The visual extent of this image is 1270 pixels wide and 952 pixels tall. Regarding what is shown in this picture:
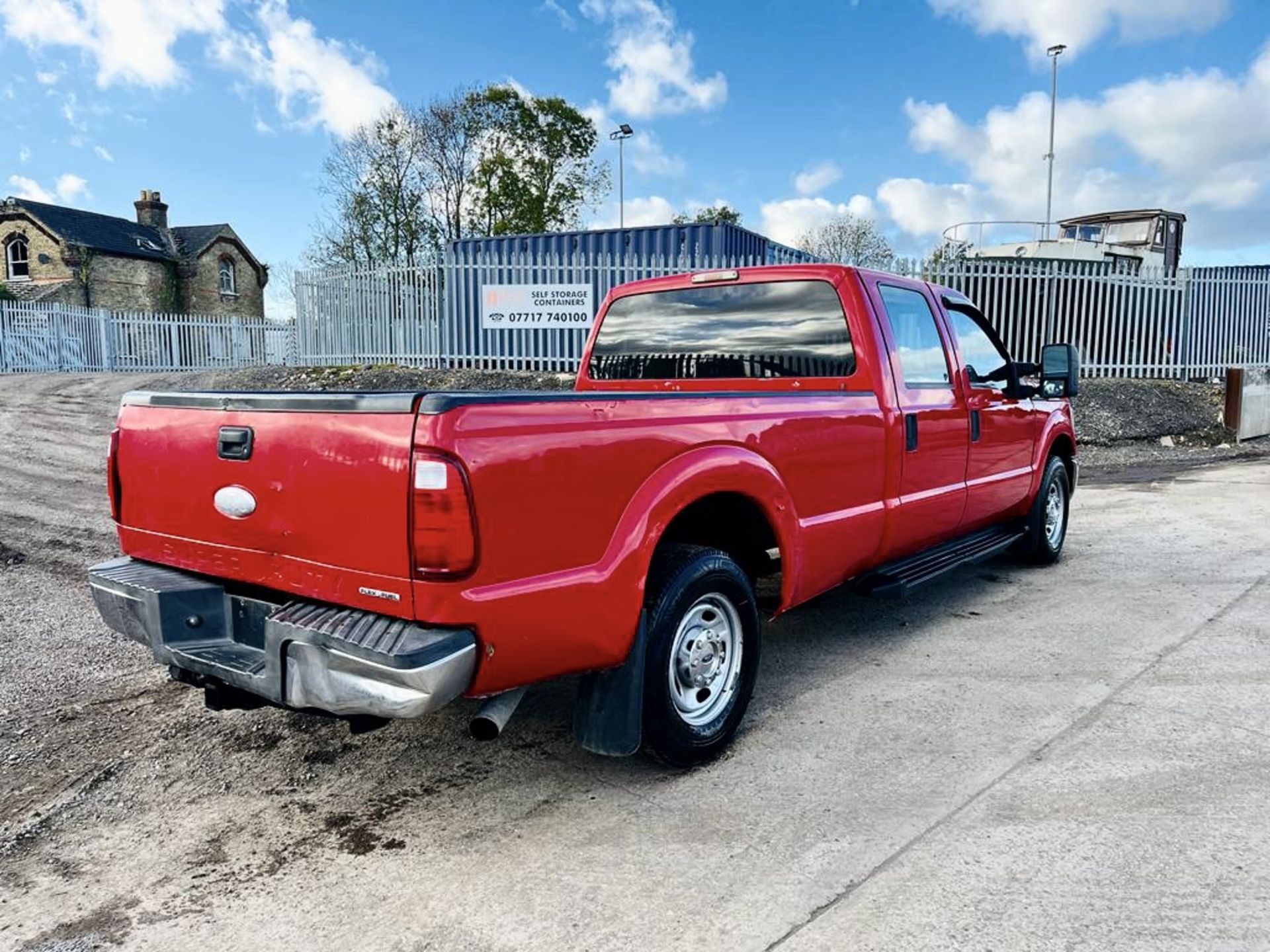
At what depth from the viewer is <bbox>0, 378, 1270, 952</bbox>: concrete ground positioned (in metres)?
2.38

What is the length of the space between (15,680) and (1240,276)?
1973 centimetres

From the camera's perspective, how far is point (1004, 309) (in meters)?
15.9

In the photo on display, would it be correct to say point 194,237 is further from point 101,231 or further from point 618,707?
point 618,707

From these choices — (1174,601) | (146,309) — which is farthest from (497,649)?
(146,309)

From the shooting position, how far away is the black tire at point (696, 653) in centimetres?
304

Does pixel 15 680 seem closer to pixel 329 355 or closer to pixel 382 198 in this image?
pixel 329 355

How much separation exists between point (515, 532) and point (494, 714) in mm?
592

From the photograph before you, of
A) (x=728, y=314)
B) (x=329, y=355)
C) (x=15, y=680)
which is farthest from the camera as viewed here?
(x=329, y=355)

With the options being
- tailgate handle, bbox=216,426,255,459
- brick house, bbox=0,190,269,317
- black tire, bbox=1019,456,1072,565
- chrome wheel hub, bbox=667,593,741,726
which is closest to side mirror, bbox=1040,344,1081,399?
black tire, bbox=1019,456,1072,565

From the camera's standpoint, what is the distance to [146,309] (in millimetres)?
37469

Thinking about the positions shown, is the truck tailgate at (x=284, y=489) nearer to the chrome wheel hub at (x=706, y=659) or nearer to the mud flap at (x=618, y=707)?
the mud flap at (x=618, y=707)

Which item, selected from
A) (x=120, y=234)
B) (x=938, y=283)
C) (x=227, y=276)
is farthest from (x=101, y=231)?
(x=938, y=283)

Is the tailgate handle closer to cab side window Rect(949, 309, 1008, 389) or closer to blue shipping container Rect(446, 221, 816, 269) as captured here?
cab side window Rect(949, 309, 1008, 389)

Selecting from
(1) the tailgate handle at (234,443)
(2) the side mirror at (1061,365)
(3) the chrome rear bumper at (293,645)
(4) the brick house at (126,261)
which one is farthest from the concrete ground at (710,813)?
(4) the brick house at (126,261)
